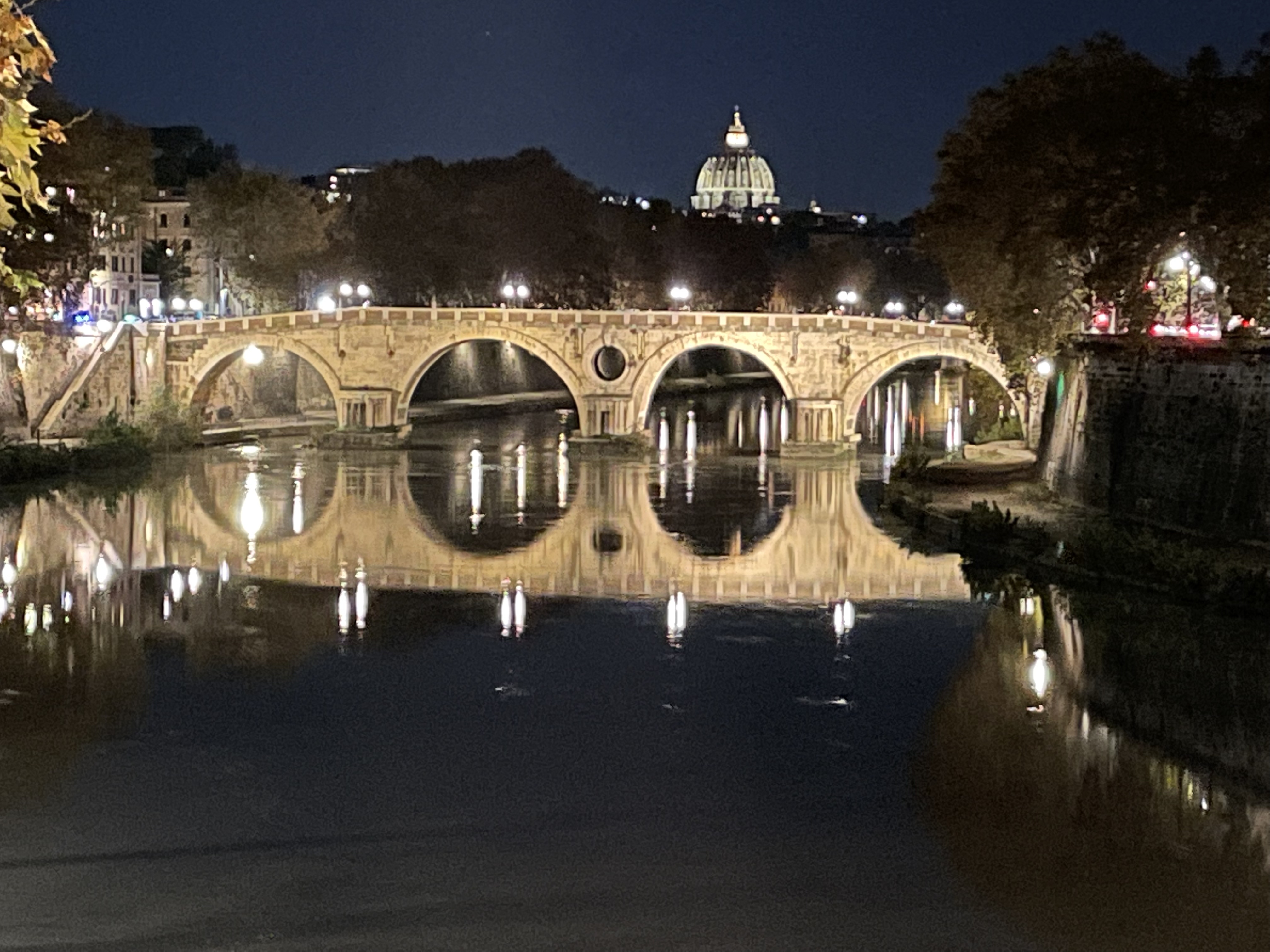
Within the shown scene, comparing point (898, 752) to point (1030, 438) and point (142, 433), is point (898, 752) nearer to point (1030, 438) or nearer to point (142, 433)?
point (1030, 438)

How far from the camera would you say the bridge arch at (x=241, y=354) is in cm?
4916

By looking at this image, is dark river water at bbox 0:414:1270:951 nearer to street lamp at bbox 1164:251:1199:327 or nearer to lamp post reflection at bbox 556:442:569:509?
lamp post reflection at bbox 556:442:569:509

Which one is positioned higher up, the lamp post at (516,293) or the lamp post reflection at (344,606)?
the lamp post at (516,293)

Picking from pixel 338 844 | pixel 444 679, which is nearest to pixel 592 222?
pixel 444 679

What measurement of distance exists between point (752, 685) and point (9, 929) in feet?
31.5

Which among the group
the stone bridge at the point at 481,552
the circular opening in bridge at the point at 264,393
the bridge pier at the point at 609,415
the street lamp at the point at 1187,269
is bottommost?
the stone bridge at the point at 481,552

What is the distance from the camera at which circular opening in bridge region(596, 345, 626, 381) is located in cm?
4869

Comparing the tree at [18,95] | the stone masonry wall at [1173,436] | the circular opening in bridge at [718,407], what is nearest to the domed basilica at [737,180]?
the circular opening in bridge at [718,407]

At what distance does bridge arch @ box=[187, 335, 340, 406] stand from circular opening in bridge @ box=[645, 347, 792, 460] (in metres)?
9.42

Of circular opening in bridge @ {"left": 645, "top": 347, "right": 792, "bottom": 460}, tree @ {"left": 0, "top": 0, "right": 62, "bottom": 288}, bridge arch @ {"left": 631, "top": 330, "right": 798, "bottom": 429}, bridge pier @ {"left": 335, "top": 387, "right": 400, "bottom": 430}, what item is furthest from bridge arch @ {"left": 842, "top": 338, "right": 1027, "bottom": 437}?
tree @ {"left": 0, "top": 0, "right": 62, "bottom": 288}

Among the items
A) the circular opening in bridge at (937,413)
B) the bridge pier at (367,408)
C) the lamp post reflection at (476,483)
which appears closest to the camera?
the lamp post reflection at (476,483)

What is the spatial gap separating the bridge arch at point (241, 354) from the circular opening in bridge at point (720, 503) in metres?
10.3

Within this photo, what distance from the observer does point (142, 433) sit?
4422cm

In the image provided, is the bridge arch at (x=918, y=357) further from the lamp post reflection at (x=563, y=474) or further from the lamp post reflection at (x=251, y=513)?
the lamp post reflection at (x=251, y=513)
